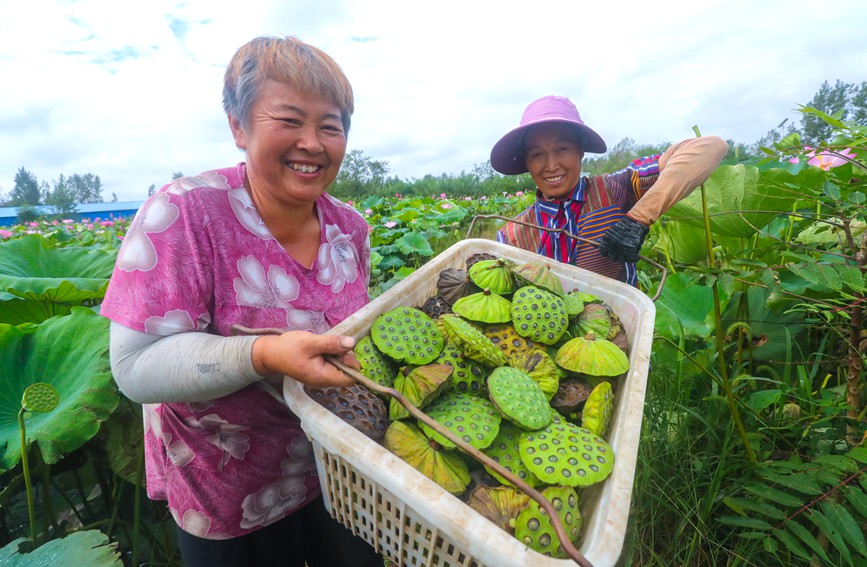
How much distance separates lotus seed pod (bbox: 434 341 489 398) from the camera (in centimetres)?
105

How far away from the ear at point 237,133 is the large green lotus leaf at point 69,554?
0.87 m

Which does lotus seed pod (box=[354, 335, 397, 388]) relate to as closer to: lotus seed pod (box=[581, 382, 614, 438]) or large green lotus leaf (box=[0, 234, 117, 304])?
lotus seed pod (box=[581, 382, 614, 438])

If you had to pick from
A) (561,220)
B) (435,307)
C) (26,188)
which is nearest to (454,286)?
(435,307)

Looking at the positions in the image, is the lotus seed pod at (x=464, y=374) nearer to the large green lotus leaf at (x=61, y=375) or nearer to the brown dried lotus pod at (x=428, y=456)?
the brown dried lotus pod at (x=428, y=456)

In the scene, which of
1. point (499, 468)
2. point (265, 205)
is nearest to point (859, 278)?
point (499, 468)

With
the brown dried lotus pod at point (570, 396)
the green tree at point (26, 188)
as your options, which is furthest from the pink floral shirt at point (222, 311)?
the green tree at point (26, 188)

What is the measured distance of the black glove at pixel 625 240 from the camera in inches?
54.7

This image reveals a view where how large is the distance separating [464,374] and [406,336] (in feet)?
0.55

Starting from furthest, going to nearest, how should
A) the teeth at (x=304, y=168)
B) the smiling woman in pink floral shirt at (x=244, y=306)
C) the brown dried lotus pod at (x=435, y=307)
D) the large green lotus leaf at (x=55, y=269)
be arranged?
the large green lotus leaf at (x=55, y=269) → the brown dried lotus pod at (x=435, y=307) → the teeth at (x=304, y=168) → the smiling woman in pink floral shirt at (x=244, y=306)

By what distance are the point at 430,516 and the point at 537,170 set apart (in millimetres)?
1528

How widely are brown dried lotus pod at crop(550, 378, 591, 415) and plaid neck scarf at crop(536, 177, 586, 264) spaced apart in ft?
2.86

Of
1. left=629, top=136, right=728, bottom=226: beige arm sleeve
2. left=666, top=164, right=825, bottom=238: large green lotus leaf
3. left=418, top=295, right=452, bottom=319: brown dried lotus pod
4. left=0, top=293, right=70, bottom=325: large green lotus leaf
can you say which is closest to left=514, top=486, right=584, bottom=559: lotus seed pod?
left=418, top=295, right=452, bottom=319: brown dried lotus pod

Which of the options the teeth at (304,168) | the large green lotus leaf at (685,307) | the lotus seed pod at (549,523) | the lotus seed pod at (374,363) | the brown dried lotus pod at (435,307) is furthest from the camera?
the large green lotus leaf at (685,307)

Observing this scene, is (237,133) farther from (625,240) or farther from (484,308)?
(625,240)
